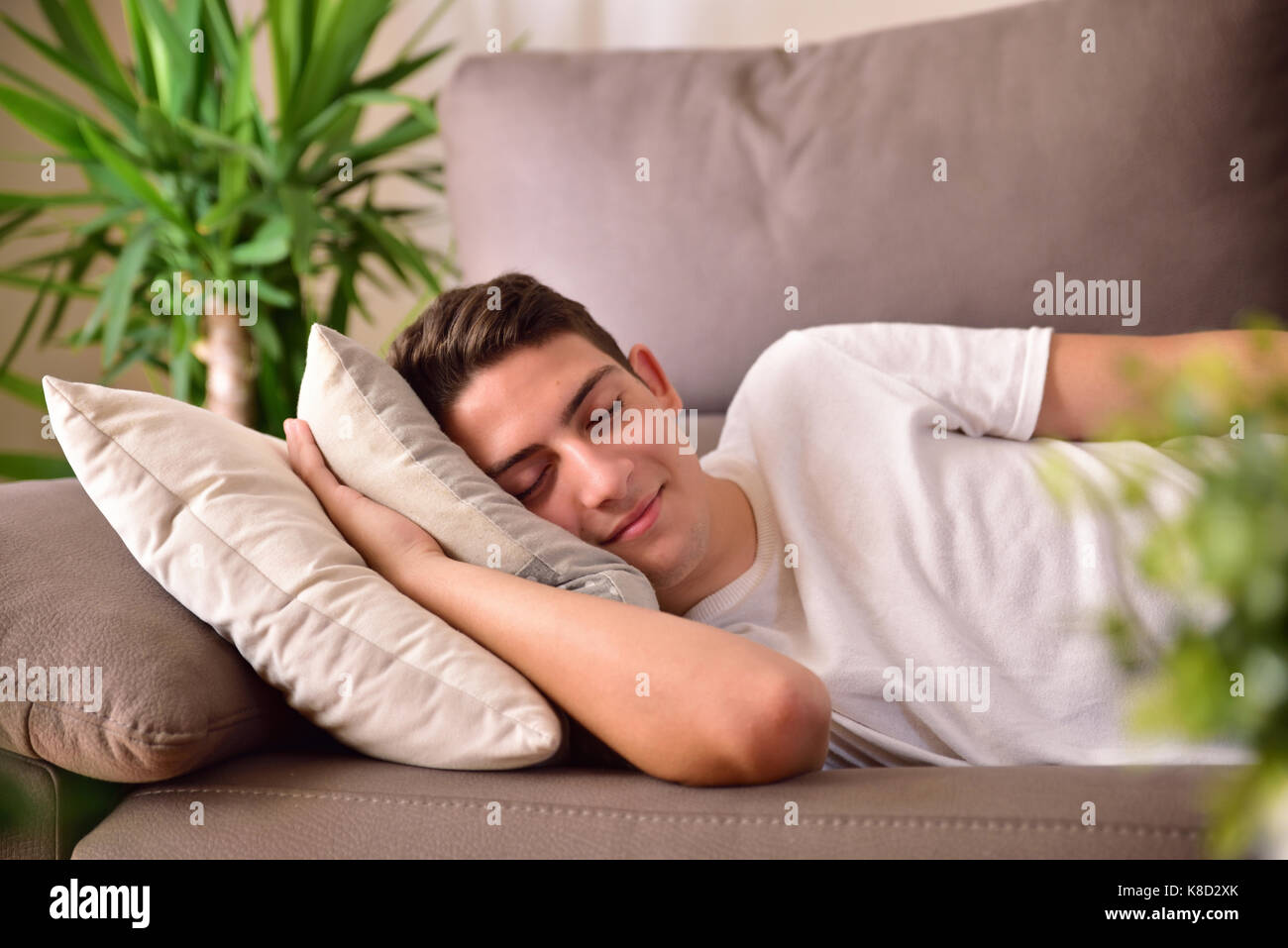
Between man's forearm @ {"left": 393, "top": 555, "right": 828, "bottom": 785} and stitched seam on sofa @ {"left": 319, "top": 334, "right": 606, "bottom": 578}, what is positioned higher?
stitched seam on sofa @ {"left": 319, "top": 334, "right": 606, "bottom": 578}

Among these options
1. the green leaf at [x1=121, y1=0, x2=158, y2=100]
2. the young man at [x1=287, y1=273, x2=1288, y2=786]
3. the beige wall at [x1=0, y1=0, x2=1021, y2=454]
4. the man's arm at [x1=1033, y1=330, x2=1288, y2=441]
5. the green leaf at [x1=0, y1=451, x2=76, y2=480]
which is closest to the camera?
the young man at [x1=287, y1=273, x2=1288, y2=786]

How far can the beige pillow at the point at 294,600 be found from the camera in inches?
30.5

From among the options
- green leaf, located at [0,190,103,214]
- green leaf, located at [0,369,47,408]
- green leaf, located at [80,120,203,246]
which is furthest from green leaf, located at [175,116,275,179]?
green leaf, located at [0,369,47,408]

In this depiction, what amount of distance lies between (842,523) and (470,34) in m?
1.74

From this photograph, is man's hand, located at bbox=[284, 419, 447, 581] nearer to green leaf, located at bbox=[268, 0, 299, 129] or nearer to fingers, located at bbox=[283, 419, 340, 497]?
fingers, located at bbox=[283, 419, 340, 497]

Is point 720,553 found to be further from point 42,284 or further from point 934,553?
point 42,284

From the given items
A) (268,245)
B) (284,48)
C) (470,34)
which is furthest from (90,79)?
(470,34)

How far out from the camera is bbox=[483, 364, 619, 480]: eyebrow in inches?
40.3

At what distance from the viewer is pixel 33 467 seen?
1636 mm

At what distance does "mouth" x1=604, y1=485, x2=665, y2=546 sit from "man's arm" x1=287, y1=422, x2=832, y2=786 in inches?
6.5

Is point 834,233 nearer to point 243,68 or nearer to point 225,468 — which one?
point 225,468

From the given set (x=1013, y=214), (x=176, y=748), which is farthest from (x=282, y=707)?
(x=1013, y=214)

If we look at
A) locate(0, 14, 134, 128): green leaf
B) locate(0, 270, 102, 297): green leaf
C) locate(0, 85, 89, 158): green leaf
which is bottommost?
locate(0, 270, 102, 297): green leaf

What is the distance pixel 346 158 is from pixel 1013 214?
1161mm
